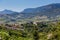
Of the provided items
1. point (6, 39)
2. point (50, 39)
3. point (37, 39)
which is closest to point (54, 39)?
point (50, 39)

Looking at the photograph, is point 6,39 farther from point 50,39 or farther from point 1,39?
point 50,39

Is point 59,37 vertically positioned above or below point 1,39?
A: below

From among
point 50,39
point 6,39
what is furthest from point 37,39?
point 6,39

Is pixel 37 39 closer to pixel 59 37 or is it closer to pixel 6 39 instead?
pixel 59 37

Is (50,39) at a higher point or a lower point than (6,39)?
lower

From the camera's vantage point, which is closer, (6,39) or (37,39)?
(6,39)

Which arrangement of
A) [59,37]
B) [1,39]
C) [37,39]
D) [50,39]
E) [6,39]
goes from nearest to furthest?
1. [1,39]
2. [6,39]
3. [59,37]
4. [50,39]
5. [37,39]

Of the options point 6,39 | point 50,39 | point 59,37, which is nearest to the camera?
point 6,39

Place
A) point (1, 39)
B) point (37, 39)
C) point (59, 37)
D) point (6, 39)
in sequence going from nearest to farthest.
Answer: point (1, 39) → point (6, 39) → point (59, 37) → point (37, 39)

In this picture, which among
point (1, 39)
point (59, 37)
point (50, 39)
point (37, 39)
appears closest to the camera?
point (1, 39)
